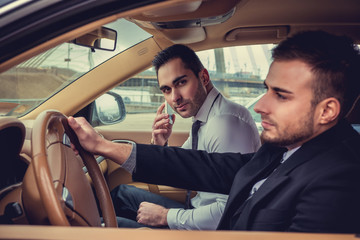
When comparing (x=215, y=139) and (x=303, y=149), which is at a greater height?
(x=303, y=149)

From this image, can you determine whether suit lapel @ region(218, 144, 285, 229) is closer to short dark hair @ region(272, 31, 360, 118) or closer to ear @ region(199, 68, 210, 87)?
short dark hair @ region(272, 31, 360, 118)

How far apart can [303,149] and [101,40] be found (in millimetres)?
1366

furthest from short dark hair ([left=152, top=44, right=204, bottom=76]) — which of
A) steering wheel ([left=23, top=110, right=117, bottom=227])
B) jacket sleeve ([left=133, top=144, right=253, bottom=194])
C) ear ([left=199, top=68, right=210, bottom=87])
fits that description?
steering wheel ([left=23, top=110, right=117, bottom=227])

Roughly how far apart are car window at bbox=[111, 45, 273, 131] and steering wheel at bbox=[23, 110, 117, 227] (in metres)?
1.36

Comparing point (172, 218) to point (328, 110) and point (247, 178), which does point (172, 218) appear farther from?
point (328, 110)

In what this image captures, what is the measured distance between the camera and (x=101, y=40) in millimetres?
2061

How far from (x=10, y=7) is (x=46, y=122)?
0.45 meters

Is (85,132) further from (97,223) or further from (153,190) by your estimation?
(153,190)

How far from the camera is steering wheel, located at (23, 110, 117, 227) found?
100cm

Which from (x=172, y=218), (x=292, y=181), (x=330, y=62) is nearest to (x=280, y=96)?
(x=330, y=62)

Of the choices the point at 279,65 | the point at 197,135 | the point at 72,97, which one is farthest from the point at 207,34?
the point at 279,65

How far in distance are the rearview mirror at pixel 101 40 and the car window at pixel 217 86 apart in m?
0.52

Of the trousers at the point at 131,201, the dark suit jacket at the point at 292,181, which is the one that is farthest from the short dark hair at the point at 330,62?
the trousers at the point at 131,201

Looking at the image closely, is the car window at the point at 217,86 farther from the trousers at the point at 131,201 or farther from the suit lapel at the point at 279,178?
the suit lapel at the point at 279,178
